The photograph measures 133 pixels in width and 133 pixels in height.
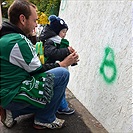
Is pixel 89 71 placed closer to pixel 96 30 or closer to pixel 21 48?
pixel 96 30

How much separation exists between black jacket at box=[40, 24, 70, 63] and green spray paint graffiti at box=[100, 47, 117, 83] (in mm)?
457

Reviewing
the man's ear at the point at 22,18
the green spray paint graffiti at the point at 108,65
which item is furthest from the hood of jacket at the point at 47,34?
the green spray paint graffiti at the point at 108,65

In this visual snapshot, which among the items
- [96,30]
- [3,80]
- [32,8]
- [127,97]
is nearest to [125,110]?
[127,97]

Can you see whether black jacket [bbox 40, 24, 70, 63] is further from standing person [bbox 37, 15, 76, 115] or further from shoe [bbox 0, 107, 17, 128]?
shoe [bbox 0, 107, 17, 128]

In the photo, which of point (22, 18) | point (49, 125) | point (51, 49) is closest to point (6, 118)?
point (49, 125)

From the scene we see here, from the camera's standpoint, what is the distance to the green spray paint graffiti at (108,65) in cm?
243

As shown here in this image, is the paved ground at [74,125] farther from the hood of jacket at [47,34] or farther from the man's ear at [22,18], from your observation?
the man's ear at [22,18]

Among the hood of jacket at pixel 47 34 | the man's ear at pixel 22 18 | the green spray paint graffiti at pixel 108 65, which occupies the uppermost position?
the man's ear at pixel 22 18

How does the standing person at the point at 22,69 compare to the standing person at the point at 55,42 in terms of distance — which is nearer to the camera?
the standing person at the point at 22,69

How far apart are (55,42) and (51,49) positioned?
0.12 meters

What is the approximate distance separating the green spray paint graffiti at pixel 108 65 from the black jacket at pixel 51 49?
457 millimetres

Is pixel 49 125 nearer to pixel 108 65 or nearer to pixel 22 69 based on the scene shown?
pixel 22 69

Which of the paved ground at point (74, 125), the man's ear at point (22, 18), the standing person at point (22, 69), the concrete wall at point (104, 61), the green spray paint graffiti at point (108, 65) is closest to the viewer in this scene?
the standing person at point (22, 69)

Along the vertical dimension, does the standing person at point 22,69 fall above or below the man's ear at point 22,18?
below
